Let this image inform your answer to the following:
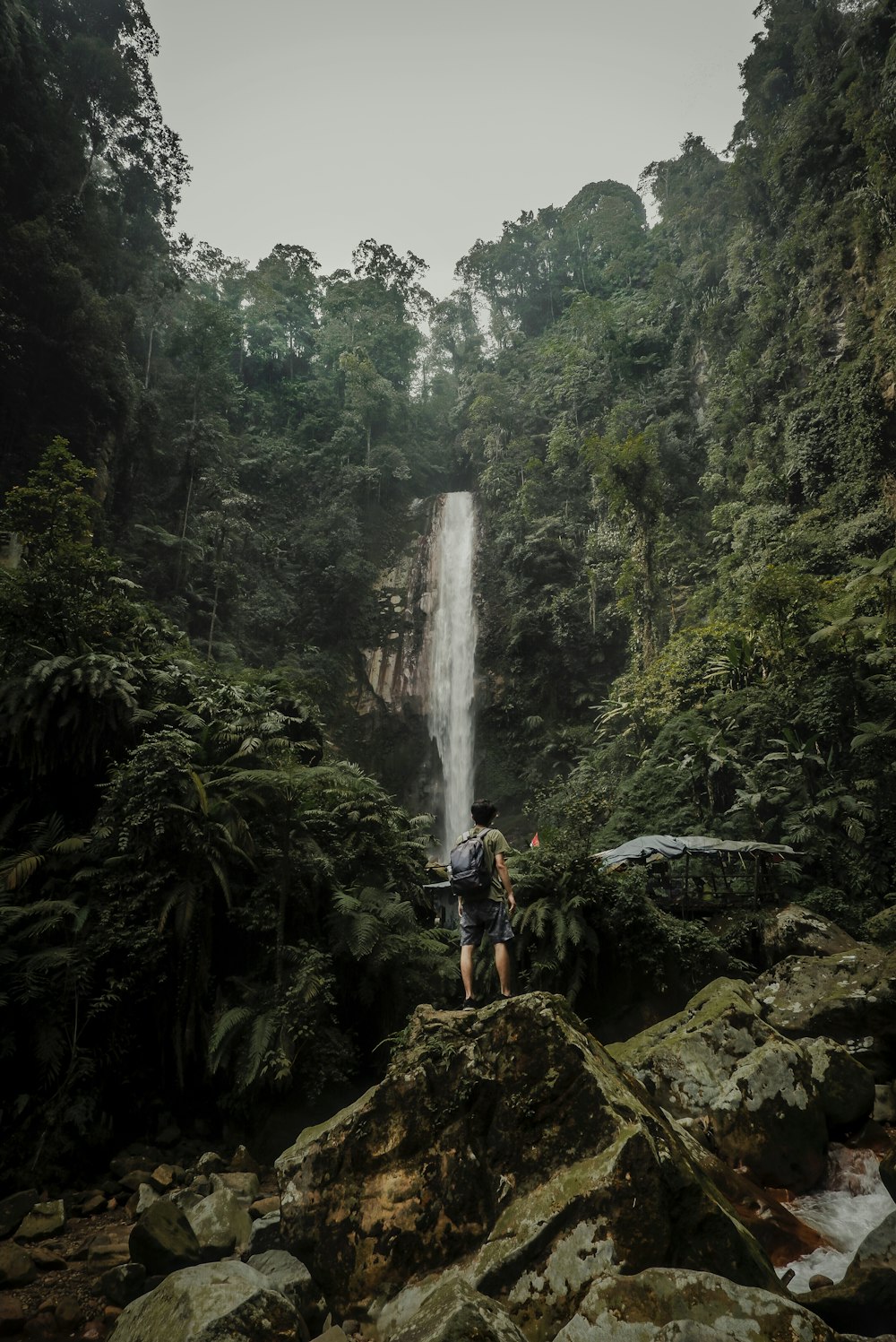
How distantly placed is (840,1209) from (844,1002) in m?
2.26

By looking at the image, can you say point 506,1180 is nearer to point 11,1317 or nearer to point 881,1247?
point 881,1247

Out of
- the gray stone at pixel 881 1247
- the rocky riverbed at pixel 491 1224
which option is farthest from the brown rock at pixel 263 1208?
the gray stone at pixel 881 1247

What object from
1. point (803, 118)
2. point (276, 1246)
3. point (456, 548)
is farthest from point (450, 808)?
point (803, 118)

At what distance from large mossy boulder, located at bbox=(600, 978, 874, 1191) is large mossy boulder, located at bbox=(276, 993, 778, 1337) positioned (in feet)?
5.50

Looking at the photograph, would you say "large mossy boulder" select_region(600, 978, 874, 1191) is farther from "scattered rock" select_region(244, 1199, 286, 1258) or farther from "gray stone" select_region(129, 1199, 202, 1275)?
"gray stone" select_region(129, 1199, 202, 1275)

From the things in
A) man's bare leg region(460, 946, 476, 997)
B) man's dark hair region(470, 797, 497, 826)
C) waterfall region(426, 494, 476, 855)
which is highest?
waterfall region(426, 494, 476, 855)

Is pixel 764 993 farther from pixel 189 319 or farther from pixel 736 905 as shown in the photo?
pixel 189 319

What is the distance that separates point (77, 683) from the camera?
7207mm

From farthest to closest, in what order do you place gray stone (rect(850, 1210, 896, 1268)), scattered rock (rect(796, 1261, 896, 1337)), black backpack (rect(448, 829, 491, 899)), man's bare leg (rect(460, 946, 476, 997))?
1. black backpack (rect(448, 829, 491, 899))
2. man's bare leg (rect(460, 946, 476, 997))
3. gray stone (rect(850, 1210, 896, 1268))
4. scattered rock (rect(796, 1261, 896, 1337))

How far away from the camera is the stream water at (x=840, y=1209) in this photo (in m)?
4.21

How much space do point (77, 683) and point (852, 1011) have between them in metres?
8.11

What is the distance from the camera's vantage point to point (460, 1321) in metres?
2.53

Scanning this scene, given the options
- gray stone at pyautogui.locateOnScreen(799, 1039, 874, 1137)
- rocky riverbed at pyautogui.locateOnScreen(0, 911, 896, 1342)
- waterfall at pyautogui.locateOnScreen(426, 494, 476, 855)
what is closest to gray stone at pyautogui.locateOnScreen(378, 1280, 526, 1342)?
rocky riverbed at pyautogui.locateOnScreen(0, 911, 896, 1342)

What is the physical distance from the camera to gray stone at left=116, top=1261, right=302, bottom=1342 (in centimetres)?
268
